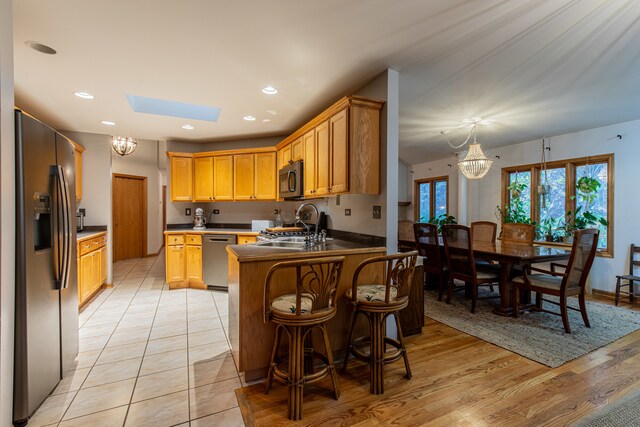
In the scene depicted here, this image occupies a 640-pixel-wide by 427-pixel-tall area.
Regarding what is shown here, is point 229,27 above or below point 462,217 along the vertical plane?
above

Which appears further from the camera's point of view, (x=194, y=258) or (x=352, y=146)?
(x=194, y=258)

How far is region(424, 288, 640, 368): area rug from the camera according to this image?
2.58 m

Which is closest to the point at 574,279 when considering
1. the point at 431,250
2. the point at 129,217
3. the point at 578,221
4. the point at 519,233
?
the point at 519,233

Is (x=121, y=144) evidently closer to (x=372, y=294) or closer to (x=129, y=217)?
(x=129, y=217)

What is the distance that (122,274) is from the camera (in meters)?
5.47

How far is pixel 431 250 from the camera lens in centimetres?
406

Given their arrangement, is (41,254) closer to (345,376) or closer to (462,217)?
(345,376)

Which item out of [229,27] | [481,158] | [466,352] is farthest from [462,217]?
[229,27]

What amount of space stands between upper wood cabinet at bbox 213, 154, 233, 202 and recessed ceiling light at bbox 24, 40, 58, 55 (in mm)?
2624

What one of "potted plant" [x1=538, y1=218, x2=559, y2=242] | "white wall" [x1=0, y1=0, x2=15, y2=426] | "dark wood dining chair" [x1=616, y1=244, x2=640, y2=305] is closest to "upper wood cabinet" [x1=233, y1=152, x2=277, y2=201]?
"white wall" [x1=0, y1=0, x2=15, y2=426]

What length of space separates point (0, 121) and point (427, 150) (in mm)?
6453

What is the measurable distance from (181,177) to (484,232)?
5032 mm

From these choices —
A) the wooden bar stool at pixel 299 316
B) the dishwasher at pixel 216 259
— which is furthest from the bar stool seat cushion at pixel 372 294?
the dishwasher at pixel 216 259

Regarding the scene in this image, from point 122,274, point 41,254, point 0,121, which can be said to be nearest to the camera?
point 0,121
